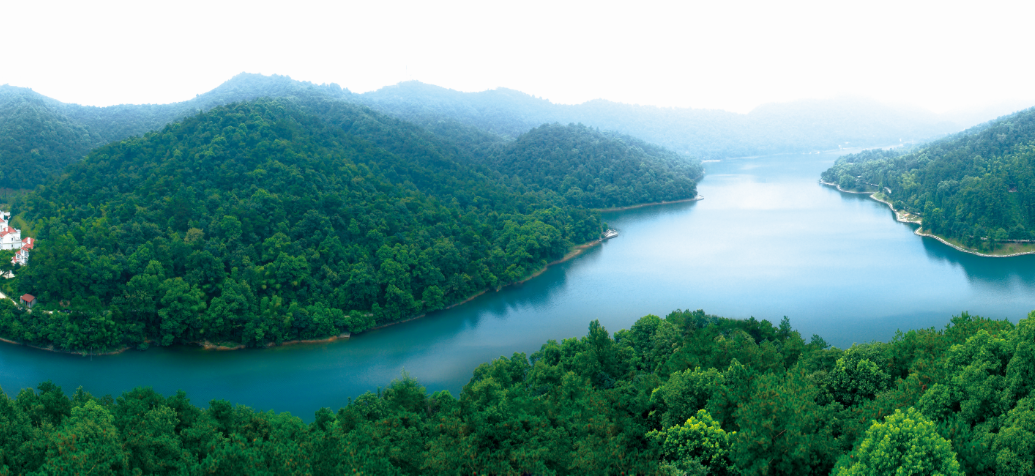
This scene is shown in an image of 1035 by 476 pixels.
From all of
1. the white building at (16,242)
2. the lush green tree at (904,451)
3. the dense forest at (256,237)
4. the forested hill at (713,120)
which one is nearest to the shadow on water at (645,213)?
the dense forest at (256,237)

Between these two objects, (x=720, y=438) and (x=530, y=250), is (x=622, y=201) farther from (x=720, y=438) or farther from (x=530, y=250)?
(x=720, y=438)

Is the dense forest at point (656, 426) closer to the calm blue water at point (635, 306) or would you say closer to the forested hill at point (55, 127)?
the calm blue water at point (635, 306)

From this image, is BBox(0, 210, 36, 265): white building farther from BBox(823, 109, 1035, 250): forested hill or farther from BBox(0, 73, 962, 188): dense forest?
BBox(823, 109, 1035, 250): forested hill

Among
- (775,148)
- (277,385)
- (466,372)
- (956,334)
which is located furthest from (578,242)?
(775,148)

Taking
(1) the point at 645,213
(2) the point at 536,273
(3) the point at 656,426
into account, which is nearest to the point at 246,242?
(2) the point at 536,273

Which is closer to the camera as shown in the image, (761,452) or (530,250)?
(761,452)
